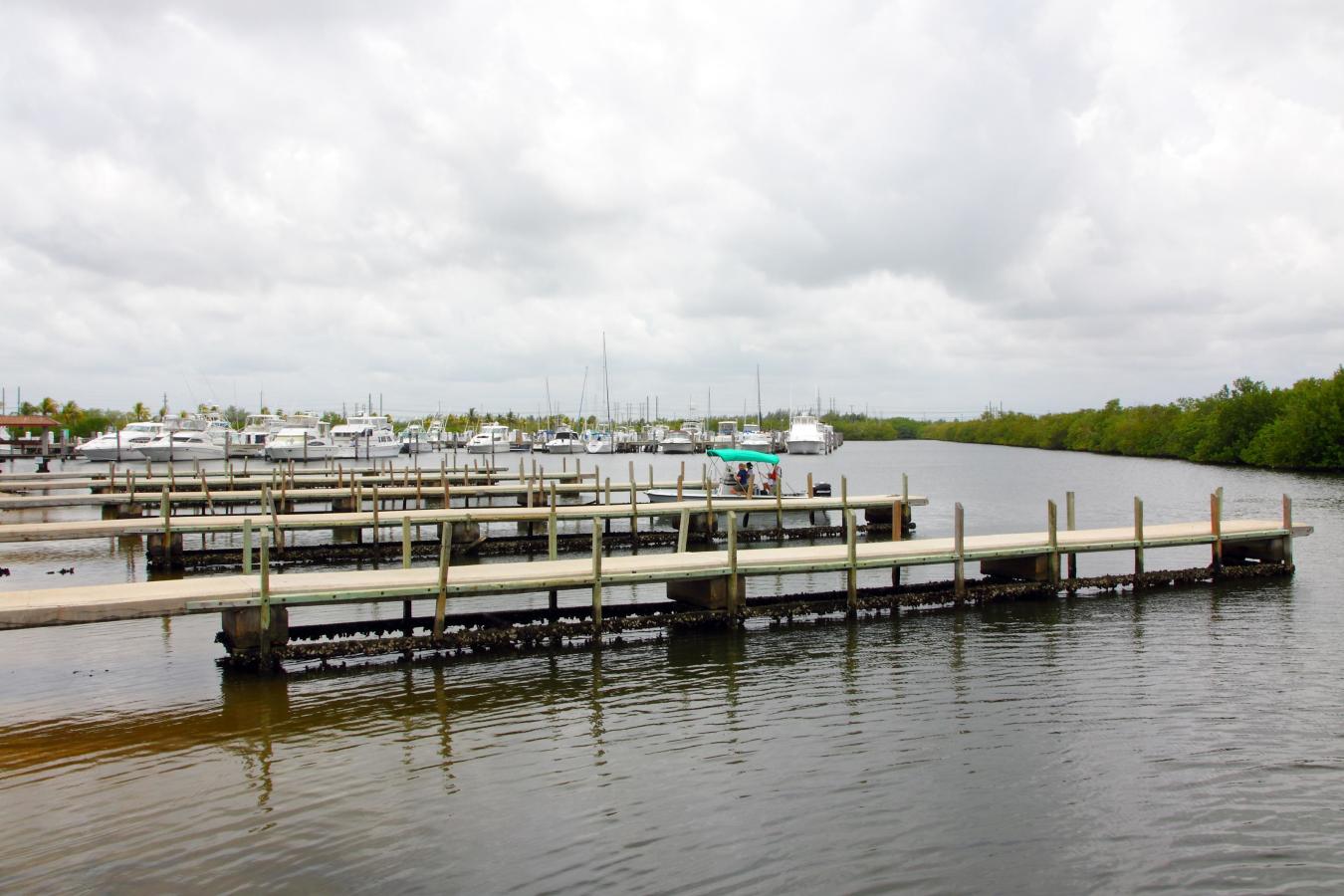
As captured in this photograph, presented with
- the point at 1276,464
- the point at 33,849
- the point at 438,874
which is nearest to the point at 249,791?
the point at 33,849

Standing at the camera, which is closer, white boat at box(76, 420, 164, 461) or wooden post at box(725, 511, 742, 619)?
wooden post at box(725, 511, 742, 619)

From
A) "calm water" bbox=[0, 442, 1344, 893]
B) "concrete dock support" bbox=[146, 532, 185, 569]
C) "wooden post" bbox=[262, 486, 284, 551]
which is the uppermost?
"wooden post" bbox=[262, 486, 284, 551]

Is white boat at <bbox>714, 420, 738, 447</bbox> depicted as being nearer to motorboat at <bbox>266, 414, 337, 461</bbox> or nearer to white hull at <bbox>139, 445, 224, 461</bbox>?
motorboat at <bbox>266, 414, 337, 461</bbox>

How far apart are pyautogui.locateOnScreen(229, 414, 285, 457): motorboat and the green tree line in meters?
93.8

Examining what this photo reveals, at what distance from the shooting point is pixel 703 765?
36.2 ft

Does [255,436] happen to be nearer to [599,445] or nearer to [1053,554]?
[599,445]

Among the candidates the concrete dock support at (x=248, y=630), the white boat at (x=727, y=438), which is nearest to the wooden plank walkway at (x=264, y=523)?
the concrete dock support at (x=248, y=630)

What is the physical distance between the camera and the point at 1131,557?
28.6 m

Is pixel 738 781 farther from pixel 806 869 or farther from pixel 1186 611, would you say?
pixel 1186 611

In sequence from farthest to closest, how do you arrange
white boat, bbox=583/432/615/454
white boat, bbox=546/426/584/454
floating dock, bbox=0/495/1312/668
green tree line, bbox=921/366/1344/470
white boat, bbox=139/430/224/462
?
white boat, bbox=583/432/615/454, white boat, bbox=546/426/584/454, white boat, bbox=139/430/224/462, green tree line, bbox=921/366/1344/470, floating dock, bbox=0/495/1312/668

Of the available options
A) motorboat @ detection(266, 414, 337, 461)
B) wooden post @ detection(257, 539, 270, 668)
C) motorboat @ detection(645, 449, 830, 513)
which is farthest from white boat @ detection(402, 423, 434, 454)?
wooden post @ detection(257, 539, 270, 668)

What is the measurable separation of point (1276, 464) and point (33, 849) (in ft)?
286

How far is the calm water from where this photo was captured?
8.58 meters

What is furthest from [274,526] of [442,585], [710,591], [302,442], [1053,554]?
[302,442]
